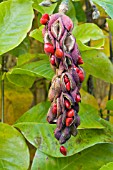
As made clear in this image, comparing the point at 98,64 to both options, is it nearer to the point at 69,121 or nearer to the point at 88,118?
the point at 88,118

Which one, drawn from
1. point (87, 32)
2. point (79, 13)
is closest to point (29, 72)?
point (87, 32)

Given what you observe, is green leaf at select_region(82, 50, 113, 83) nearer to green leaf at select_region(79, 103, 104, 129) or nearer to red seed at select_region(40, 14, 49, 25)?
green leaf at select_region(79, 103, 104, 129)

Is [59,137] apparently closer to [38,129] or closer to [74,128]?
[74,128]

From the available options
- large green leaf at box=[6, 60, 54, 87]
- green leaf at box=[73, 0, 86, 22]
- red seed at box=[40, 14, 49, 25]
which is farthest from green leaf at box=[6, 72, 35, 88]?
green leaf at box=[73, 0, 86, 22]

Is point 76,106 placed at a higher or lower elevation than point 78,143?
higher

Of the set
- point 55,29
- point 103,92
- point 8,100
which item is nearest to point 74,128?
point 55,29

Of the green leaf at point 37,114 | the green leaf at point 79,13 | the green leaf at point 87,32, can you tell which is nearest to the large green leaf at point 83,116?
the green leaf at point 37,114
